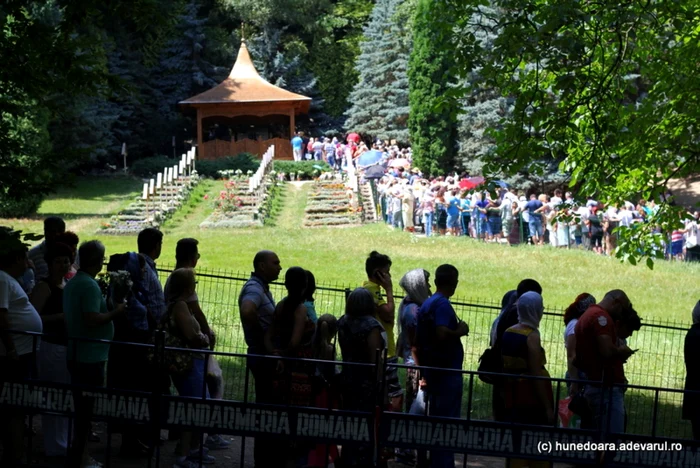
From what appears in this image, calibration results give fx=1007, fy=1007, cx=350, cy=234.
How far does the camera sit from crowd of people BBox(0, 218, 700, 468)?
22.4ft

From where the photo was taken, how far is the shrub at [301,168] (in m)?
39.5

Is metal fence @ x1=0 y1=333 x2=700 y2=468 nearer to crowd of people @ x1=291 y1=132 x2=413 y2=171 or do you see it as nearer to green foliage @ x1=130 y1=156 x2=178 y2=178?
crowd of people @ x1=291 y1=132 x2=413 y2=171

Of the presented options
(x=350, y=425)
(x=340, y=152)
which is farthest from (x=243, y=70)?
(x=350, y=425)

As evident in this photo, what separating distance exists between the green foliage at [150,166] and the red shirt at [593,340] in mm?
35751

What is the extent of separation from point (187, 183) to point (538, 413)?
2714cm

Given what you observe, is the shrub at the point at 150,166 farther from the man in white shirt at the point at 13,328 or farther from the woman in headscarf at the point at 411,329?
the man in white shirt at the point at 13,328

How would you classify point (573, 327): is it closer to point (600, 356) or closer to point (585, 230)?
point (600, 356)

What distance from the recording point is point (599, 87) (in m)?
10.1

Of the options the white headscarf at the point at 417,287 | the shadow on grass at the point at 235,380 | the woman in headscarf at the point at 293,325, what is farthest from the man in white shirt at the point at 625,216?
the woman in headscarf at the point at 293,325

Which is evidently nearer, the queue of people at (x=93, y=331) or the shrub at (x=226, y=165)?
the queue of people at (x=93, y=331)

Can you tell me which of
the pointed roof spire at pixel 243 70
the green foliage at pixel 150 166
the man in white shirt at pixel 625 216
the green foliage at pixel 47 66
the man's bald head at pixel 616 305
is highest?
the pointed roof spire at pixel 243 70

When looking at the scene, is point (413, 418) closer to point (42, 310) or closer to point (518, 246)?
point (42, 310)

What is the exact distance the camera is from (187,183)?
3312 cm

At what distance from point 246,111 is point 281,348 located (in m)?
39.1
